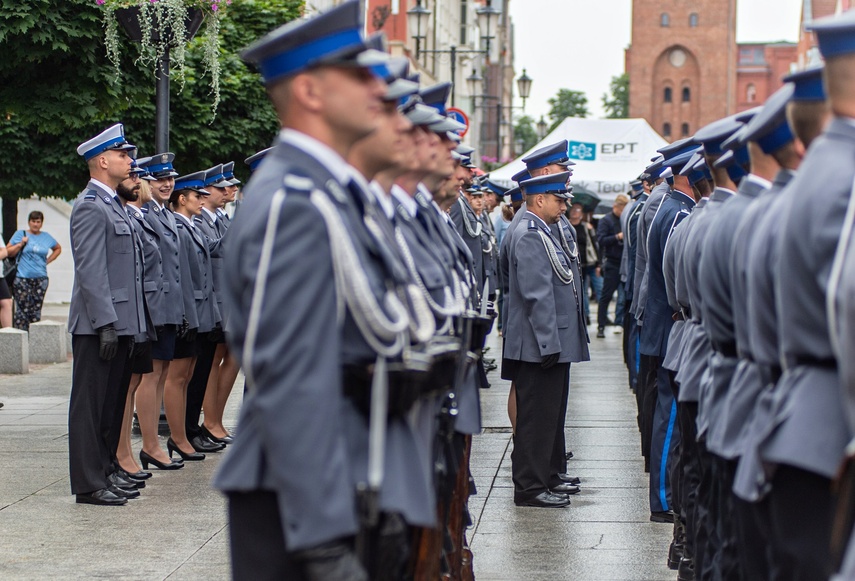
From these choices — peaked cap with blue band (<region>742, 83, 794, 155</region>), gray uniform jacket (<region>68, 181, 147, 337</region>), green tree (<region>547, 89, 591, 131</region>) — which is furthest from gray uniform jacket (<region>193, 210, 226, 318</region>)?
green tree (<region>547, 89, 591, 131</region>)

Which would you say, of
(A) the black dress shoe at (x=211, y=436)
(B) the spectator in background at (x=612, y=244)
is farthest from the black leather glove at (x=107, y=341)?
(B) the spectator in background at (x=612, y=244)

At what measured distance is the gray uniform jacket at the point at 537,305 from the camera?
862 centimetres

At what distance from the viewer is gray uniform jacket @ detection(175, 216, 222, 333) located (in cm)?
1060

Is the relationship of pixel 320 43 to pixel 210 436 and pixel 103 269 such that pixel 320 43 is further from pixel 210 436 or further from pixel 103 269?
pixel 210 436

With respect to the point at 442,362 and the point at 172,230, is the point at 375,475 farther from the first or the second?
the point at 172,230

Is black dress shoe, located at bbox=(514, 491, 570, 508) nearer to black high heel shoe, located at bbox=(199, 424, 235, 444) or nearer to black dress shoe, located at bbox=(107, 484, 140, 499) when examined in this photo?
black dress shoe, located at bbox=(107, 484, 140, 499)

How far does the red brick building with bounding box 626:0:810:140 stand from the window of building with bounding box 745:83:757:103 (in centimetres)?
4355

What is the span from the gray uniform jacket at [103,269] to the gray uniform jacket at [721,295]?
4.73m

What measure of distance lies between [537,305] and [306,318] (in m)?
5.47

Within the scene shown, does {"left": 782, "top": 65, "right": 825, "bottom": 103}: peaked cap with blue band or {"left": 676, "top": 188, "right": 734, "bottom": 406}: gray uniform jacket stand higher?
{"left": 782, "top": 65, "right": 825, "bottom": 103}: peaked cap with blue band

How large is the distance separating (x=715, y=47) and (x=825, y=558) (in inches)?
4854

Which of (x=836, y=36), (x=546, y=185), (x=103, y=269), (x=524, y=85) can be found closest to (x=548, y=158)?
(x=546, y=185)

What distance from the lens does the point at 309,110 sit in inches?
138

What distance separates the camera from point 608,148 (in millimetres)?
27969
